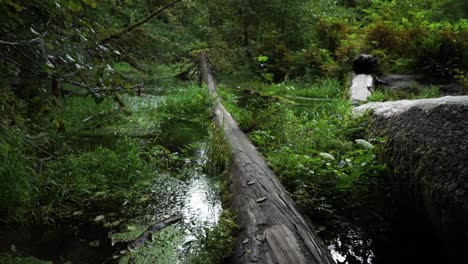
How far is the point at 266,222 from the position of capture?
8.98 ft

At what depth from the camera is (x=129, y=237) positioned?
10.6 feet

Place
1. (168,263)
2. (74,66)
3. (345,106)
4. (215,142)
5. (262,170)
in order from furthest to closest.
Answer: (345,106), (215,142), (262,170), (168,263), (74,66)

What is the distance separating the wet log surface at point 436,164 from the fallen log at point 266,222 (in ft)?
2.69

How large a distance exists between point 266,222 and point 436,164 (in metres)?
1.27

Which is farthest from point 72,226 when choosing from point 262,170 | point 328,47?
point 328,47

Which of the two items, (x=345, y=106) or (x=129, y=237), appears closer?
(x=129, y=237)

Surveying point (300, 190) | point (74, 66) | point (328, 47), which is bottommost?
point (328, 47)

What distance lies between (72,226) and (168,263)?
113 cm

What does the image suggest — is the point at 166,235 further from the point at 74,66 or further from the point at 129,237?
the point at 74,66

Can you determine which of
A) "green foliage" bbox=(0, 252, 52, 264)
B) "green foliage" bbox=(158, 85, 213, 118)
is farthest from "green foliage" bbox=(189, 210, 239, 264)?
"green foliage" bbox=(158, 85, 213, 118)

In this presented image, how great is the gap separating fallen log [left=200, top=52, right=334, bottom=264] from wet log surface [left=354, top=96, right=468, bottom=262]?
82 cm

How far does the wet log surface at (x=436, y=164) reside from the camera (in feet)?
8.06

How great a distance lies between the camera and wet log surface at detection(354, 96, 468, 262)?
96.7 inches

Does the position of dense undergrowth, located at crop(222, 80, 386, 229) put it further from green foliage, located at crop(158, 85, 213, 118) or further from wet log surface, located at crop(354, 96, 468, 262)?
green foliage, located at crop(158, 85, 213, 118)
